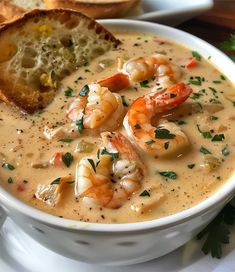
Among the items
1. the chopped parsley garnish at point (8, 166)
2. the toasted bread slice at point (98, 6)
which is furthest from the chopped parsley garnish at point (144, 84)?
the toasted bread slice at point (98, 6)

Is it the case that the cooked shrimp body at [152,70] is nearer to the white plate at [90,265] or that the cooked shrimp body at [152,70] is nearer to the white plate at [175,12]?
the white plate at [90,265]

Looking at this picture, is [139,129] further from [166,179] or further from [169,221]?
[169,221]

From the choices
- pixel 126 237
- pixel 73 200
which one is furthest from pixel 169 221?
pixel 73 200

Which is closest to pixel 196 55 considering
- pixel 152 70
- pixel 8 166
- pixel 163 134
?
pixel 152 70

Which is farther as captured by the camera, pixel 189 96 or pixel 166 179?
pixel 189 96

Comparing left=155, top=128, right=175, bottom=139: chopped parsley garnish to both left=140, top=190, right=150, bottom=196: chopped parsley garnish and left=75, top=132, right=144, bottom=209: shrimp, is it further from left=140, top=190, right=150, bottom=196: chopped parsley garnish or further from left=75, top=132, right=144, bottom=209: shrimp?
left=140, top=190, right=150, bottom=196: chopped parsley garnish

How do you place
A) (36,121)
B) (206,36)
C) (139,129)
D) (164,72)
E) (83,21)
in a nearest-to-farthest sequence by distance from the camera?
(139,129), (36,121), (164,72), (83,21), (206,36)

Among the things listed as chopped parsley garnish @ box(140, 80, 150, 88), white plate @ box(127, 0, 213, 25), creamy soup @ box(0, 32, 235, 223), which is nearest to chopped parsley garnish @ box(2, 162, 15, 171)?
creamy soup @ box(0, 32, 235, 223)
